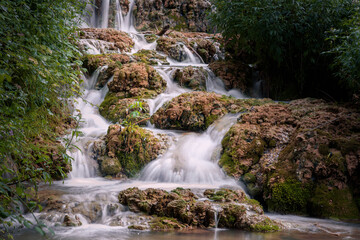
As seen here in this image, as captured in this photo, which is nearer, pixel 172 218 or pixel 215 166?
pixel 172 218

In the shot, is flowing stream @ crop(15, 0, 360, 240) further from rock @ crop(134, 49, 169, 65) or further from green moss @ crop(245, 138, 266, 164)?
rock @ crop(134, 49, 169, 65)

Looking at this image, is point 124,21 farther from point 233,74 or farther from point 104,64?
point 233,74

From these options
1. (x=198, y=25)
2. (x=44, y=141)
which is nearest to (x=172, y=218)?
(x=44, y=141)

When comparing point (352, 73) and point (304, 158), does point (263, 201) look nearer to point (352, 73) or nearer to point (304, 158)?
point (304, 158)

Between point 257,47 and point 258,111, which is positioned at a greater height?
point 257,47

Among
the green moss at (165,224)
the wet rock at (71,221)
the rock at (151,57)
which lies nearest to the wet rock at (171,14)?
the rock at (151,57)

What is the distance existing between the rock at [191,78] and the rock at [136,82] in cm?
123

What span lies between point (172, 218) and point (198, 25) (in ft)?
73.1

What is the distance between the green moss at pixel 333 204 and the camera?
520cm

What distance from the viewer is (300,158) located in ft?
19.5

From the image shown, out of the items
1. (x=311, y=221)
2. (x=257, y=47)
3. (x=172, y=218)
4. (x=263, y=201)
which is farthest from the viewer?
(x=257, y=47)

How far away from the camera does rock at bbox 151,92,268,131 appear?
888 centimetres

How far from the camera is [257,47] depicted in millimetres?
11328

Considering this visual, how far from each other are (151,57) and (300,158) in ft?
36.3
